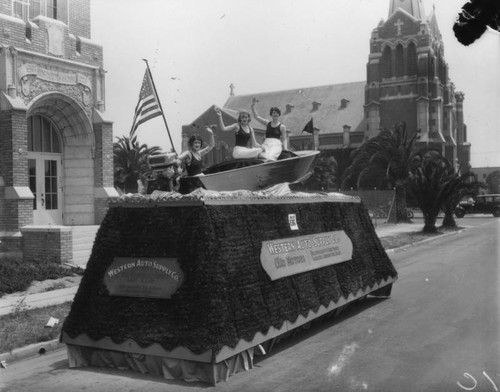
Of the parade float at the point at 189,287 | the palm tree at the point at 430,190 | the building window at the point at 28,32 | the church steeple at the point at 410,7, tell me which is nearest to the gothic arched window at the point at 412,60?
the church steeple at the point at 410,7

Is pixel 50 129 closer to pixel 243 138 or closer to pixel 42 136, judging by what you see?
pixel 42 136

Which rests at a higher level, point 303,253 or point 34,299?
point 303,253

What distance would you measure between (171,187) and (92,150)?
30.6ft

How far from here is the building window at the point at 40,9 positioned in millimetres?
15727

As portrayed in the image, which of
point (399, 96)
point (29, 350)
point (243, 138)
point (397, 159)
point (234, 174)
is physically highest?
point (399, 96)

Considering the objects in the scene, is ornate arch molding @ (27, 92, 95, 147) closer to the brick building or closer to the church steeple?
the brick building

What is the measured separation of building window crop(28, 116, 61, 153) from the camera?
53.8 feet

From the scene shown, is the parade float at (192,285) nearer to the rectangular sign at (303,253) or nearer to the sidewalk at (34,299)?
the rectangular sign at (303,253)

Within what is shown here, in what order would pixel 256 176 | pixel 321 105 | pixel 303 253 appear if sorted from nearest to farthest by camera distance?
pixel 303 253 → pixel 256 176 → pixel 321 105

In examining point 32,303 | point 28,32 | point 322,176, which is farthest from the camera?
point 322,176

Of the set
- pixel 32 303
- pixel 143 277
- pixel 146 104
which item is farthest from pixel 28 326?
pixel 146 104

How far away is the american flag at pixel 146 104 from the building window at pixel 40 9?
6223 mm

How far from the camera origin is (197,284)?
18.9 feet

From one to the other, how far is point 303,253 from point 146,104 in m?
5.57
